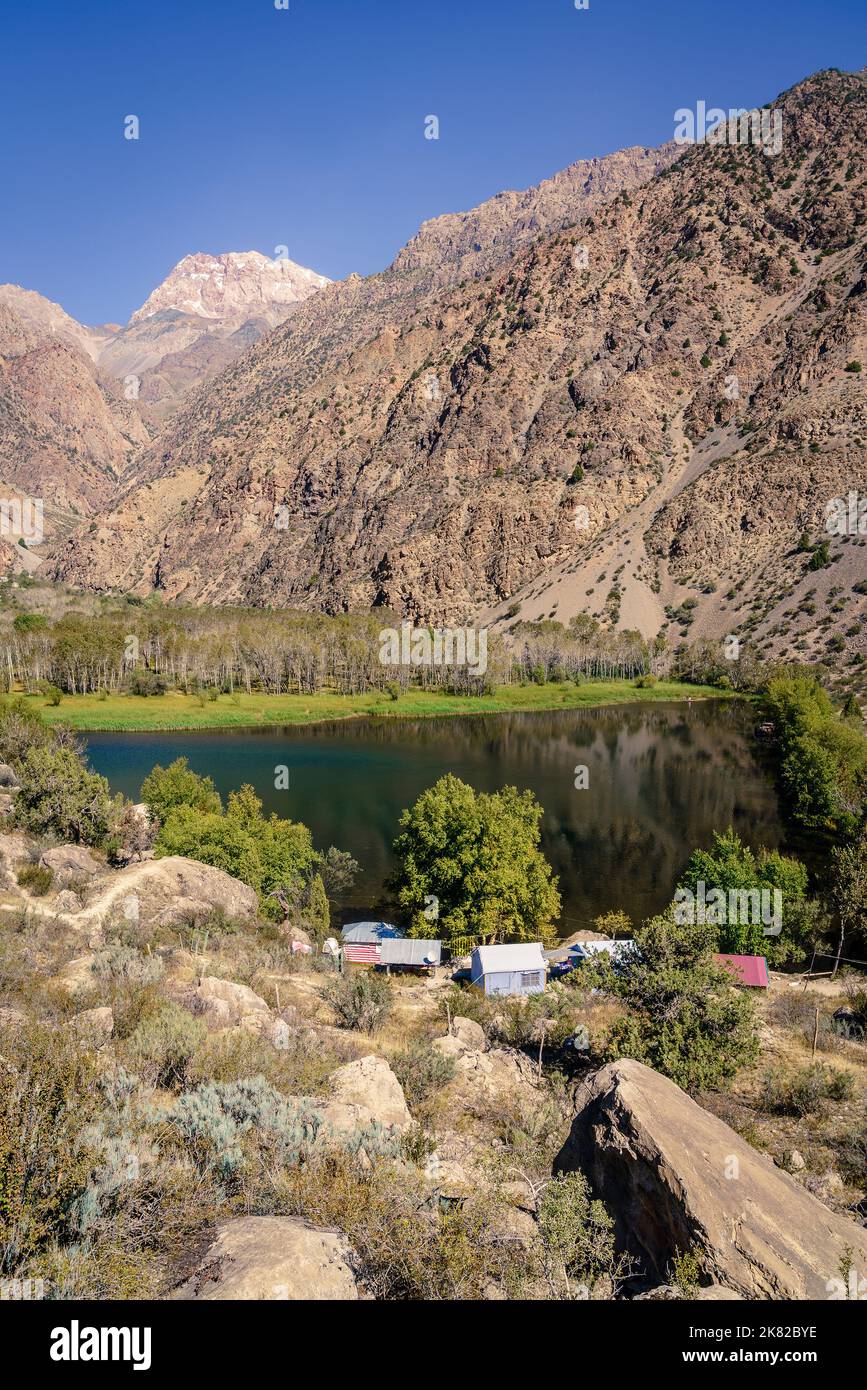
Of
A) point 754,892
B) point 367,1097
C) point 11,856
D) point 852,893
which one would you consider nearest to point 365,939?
point 11,856

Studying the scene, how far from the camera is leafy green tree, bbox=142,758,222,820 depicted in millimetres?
Answer: 37406

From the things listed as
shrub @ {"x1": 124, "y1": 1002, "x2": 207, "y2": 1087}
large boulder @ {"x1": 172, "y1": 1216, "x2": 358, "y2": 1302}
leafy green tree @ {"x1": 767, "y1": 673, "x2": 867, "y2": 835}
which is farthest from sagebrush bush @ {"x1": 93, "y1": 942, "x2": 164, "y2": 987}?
leafy green tree @ {"x1": 767, "y1": 673, "x2": 867, "y2": 835}

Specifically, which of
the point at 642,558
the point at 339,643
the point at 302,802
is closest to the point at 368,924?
the point at 302,802

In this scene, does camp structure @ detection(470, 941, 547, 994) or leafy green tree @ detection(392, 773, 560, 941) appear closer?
camp structure @ detection(470, 941, 547, 994)

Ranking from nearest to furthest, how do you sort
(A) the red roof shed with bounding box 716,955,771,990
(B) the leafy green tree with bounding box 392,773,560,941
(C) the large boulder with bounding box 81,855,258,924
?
(C) the large boulder with bounding box 81,855,258,924, (A) the red roof shed with bounding box 716,955,771,990, (B) the leafy green tree with bounding box 392,773,560,941

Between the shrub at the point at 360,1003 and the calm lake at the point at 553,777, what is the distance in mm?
16457

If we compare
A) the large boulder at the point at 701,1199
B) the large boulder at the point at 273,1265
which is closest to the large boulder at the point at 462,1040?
the large boulder at the point at 701,1199

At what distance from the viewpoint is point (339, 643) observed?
11738 centimetres

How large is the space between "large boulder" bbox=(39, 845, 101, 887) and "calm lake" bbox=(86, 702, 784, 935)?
39.2 feet

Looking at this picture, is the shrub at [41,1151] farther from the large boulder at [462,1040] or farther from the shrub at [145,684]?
the shrub at [145,684]

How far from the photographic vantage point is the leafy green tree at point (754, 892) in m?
28.3

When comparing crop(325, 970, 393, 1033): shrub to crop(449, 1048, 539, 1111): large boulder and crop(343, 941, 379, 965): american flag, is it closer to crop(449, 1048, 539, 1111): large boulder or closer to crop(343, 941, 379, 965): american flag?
crop(449, 1048, 539, 1111): large boulder
